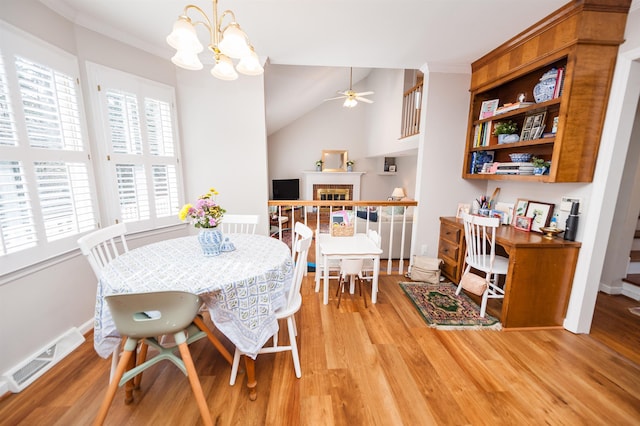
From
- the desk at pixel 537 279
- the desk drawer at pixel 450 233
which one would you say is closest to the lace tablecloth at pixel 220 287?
the desk at pixel 537 279

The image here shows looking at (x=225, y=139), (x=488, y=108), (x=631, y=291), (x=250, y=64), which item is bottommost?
(x=631, y=291)

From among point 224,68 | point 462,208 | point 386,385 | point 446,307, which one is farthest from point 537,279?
point 224,68

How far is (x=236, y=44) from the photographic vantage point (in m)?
1.28

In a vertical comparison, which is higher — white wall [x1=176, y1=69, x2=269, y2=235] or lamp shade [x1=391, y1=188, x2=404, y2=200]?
white wall [x1=176, y1=69, x2=269, y2=235]

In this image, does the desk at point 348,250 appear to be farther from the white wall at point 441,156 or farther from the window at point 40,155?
the window at point 40,155

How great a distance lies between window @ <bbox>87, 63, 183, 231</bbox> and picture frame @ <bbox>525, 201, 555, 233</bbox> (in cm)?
363

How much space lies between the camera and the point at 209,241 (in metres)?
1.62

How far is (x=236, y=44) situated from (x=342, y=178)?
611cm

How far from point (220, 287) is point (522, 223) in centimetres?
275

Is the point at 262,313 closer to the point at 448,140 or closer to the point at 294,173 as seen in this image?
the point at 448,140

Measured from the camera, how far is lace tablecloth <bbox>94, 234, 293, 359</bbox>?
4.21 feet

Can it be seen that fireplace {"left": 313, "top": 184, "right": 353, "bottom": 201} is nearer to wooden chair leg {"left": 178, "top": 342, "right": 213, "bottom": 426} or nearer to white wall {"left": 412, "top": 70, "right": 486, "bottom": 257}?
white wall {"left": 412, "top": 70, "right": 486, "bottom": 257}

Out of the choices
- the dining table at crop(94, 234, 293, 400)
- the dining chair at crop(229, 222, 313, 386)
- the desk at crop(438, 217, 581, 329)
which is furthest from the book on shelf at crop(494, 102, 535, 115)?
the dining table at crop(94, 234, 293, 400)

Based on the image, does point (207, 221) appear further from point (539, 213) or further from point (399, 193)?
point (399, 193)
